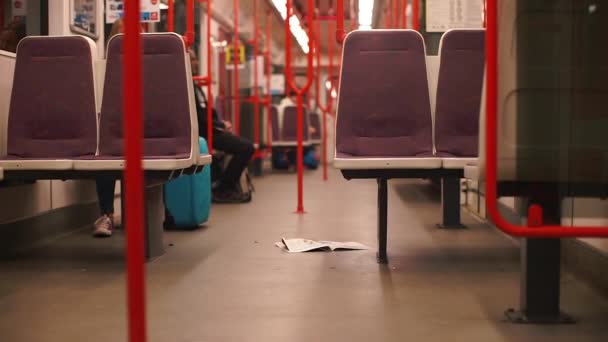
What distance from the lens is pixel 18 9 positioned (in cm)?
396

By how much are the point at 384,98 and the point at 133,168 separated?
85.9 inches

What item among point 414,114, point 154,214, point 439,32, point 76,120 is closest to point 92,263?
point 154,214

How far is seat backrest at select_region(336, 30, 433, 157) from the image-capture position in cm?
331

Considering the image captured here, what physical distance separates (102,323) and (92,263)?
1128mm

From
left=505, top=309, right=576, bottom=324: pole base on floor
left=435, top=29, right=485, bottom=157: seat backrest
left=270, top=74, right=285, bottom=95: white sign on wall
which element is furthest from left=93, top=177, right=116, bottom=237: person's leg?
left=270, top=74, right=285, bottom=95: white sign on wall

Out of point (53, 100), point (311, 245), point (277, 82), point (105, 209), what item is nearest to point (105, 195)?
point (105, 209)

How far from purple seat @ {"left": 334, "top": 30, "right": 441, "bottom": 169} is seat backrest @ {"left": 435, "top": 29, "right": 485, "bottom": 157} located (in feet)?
0.31

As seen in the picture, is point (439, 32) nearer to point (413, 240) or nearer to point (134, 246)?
point (413, 240)

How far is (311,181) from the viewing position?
9609mm

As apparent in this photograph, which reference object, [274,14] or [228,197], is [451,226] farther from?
[274,14]

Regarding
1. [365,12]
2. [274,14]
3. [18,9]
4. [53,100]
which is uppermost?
[274,14]

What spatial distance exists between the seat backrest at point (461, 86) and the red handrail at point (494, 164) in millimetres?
1553

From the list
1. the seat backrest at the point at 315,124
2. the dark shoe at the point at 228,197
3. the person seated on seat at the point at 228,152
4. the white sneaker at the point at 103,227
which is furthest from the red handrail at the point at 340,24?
the seat backrest at the point at 315,124

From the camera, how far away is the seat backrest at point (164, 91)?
3.34 meters
